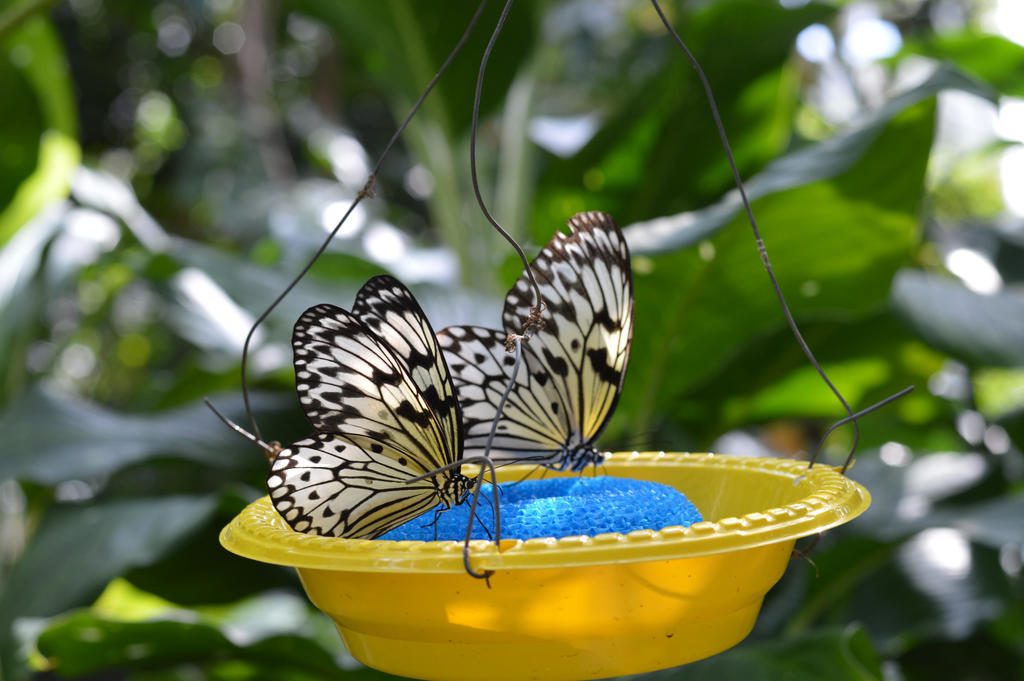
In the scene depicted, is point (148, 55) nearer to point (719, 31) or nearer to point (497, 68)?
point (497, 68)

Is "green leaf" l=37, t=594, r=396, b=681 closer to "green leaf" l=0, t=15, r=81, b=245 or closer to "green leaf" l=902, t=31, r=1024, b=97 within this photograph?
"green leaf" l=0, t=15, r=81, b=245

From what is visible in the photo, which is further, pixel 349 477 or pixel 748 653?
pixel 748 653

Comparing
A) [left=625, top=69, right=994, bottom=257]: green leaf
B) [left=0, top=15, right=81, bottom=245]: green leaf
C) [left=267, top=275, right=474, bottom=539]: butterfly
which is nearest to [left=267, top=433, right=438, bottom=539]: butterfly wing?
[left=267, top=275, right=474, bottom=539]: butterfly

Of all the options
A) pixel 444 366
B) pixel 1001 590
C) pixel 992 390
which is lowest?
pixel 992 390

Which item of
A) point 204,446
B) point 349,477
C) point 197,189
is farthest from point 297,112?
Result: point 349,477

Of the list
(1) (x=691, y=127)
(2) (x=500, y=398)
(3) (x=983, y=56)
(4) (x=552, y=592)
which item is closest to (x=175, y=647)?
(2) (x=500, y=398)

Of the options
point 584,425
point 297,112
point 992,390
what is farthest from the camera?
point 992,390

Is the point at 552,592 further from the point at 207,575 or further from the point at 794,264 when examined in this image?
the point at 207,575
